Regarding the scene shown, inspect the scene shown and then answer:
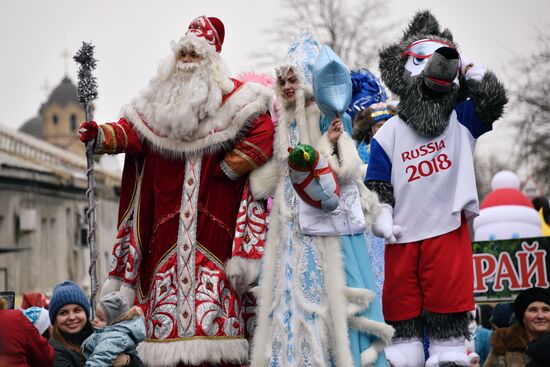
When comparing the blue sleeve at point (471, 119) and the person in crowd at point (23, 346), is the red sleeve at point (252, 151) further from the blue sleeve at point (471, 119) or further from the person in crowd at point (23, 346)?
the person in crowd at point (23, 346)

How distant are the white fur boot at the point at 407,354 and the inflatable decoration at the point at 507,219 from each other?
25.0 ft

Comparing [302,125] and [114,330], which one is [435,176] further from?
[114,330]

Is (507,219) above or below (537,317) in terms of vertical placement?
above

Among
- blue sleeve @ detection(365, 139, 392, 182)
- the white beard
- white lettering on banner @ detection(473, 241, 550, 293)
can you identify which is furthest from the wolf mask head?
white lettering on banner @ detection(473, 241, 550, 293)

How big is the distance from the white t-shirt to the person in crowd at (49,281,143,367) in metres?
2.05

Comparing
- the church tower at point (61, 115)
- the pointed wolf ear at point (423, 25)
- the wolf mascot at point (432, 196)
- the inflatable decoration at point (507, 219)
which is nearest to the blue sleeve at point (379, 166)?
the wolf mascot at point (432, 196)

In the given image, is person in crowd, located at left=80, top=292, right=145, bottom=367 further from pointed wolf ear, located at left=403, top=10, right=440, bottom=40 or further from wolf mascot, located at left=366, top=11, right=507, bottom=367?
pointed wolf ear, located at left=403, top=10, right=440, bottom=40

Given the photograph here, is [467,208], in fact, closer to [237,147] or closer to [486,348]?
[237,147]

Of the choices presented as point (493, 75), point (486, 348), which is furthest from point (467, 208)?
point (486, 348)

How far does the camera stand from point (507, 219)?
597 inches

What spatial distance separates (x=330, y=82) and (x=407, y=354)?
168cm

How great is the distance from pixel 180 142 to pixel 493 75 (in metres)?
2.13

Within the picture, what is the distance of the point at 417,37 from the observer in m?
7.69

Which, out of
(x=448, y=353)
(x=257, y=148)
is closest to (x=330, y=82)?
(x=257, y=148)
